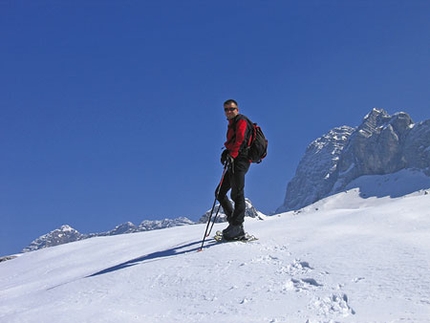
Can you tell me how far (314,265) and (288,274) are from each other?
326 mm

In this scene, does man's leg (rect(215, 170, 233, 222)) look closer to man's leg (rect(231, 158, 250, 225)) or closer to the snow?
man's leg (rect(231, 158, 250, 225))

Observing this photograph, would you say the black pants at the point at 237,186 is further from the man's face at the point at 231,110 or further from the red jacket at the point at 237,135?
the man's face at the point at 231,110

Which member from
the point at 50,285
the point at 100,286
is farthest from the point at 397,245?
the point at 50,285

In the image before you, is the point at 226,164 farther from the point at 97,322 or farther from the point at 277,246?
the point at 97,322

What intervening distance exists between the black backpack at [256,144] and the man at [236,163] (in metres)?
0.08

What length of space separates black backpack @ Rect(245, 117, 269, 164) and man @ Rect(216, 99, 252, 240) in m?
0.08

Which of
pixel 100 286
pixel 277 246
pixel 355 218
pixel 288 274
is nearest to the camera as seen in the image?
pixel 288 274

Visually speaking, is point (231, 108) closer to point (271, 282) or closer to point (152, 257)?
point (152, 257)

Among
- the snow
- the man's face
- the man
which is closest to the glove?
the man

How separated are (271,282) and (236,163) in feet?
9.19

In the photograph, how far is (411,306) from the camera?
3498mm

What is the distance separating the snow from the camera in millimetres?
3775

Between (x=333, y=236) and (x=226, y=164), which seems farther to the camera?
(x=226, y=164)

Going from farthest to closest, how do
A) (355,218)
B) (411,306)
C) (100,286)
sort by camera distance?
1. (355,218)
2. (100,286)
3. (411,306)
